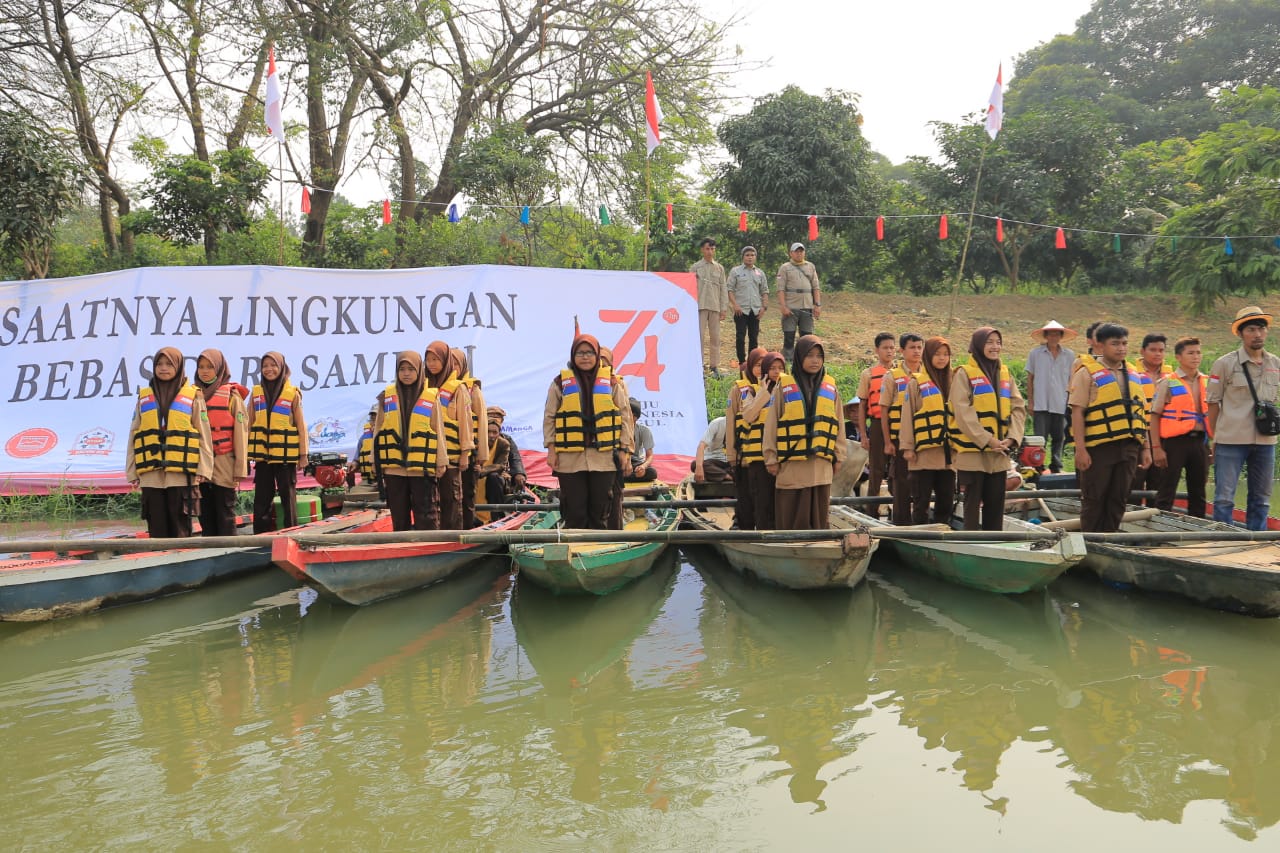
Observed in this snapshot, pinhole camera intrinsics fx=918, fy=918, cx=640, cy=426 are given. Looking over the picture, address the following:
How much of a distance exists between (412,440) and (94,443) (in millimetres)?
4898

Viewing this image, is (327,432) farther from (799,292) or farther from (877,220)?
(877,220)

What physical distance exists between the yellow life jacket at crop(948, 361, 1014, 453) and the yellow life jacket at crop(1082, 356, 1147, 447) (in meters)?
0.50

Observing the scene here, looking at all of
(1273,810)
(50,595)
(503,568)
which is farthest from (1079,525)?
(50,595)

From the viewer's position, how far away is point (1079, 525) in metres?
6.63

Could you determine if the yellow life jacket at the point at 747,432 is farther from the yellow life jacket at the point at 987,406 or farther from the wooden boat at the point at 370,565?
the wooden boat at the point at 370,565

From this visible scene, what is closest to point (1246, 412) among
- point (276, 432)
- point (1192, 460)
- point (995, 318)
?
point (1192, 460)

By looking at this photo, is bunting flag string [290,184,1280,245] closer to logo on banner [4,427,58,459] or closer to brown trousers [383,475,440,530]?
logo on banner [4,427,58,459]

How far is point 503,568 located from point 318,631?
6.88ft

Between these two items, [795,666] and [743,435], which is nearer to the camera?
[795,666]

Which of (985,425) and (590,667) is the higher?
(985,425)

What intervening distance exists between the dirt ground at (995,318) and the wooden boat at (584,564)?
328 inches

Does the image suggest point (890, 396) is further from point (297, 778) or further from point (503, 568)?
point (297, 778)

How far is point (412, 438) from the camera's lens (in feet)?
20.3

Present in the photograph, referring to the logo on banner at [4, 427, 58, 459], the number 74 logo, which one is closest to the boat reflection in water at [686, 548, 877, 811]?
the number 74 logo
